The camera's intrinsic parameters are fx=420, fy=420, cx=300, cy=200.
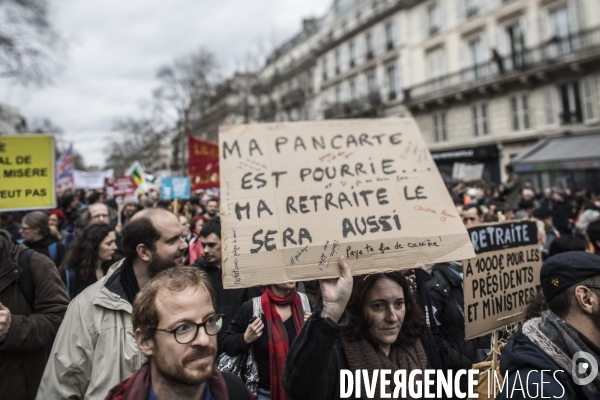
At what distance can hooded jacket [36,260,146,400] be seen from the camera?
2088 mm

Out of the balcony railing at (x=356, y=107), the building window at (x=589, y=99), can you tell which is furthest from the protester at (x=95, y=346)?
the balcony railing at (x=356, y=107)

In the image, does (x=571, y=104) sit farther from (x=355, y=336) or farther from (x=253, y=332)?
(x=355, y=336)

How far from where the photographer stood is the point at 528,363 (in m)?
1.81

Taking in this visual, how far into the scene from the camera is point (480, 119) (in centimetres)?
2370

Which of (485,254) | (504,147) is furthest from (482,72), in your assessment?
(485,254)

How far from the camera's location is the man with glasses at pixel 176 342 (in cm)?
154

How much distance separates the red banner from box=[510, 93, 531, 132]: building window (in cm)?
1840

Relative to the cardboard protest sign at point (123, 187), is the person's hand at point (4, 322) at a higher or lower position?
lower

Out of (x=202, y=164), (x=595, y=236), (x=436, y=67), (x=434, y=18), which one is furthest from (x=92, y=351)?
(x=434, y=18)

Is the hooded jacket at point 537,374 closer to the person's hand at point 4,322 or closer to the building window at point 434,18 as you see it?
the person's hand at point 4,322

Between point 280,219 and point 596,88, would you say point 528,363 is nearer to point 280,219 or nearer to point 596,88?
point 280,219

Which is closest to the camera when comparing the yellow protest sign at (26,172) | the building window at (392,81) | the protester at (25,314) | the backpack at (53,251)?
the protester at (25,314)

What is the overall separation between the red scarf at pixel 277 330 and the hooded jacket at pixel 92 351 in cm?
86

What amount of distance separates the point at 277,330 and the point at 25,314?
1.52 metres
